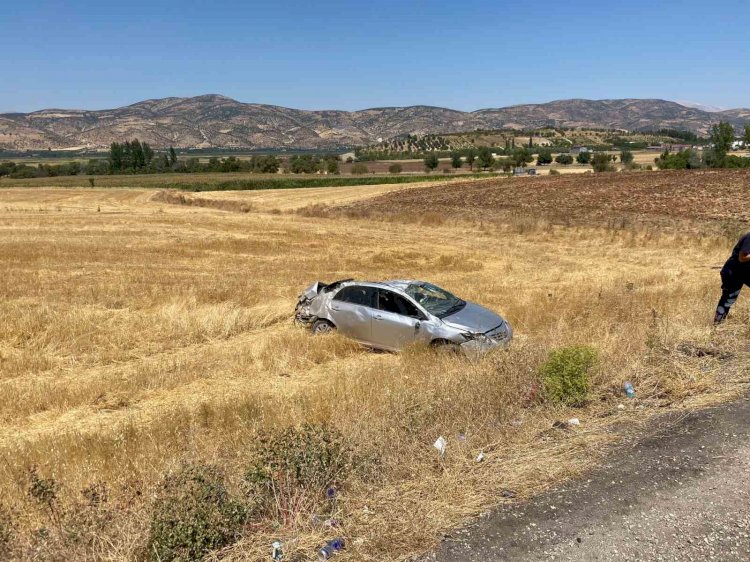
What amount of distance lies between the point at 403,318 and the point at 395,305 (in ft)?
1.36

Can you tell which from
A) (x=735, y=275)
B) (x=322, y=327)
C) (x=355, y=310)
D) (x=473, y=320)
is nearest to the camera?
(x=735, y=275)

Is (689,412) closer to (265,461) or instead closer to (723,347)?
(723,347)

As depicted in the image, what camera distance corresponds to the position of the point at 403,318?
38.2 ft

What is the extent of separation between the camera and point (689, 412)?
6305 mm

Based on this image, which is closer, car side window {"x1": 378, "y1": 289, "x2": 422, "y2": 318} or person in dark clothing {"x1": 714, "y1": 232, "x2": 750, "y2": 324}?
person in dark clothing {"x1": 714, "y1": 232, "x2": 750, "y2": 324}

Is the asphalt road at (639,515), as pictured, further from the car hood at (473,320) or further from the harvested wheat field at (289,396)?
the car hood at (473,320)

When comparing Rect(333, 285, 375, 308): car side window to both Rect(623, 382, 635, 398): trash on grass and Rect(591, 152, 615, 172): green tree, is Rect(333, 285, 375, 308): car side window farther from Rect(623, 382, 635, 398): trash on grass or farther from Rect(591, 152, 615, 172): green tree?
Rect(591, 152, 615, 172): green tree

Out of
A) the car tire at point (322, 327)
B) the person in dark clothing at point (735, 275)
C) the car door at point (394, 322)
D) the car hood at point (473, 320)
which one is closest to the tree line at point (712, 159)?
the person in dark clothing at point (735, 275)

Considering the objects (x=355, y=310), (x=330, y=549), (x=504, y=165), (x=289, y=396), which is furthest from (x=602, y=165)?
(x=330, y=549)

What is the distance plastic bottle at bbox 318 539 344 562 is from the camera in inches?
160

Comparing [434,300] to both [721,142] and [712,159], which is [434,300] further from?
[721,142]

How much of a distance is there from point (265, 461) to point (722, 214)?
39532 millimetres

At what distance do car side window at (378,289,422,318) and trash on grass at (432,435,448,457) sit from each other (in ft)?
19.0

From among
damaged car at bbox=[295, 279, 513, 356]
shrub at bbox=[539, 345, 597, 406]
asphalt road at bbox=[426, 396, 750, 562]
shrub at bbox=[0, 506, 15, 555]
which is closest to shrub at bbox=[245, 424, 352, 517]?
asphalt road at bbox=[426, 396, 750, 562]
